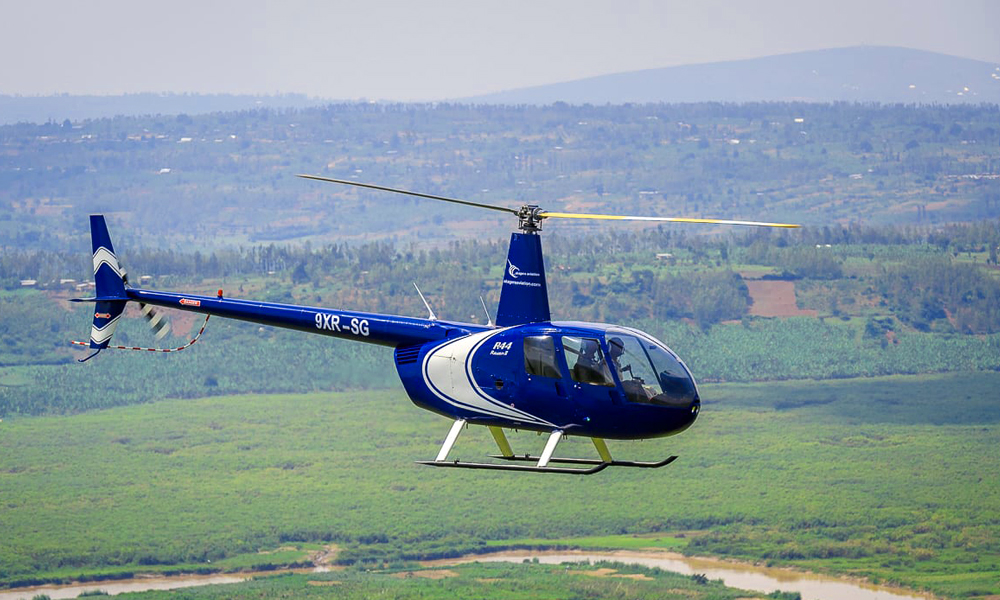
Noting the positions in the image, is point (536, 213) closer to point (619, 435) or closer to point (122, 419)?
point (619, 435)

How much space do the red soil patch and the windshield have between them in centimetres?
16071

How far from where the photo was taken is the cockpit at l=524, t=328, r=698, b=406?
2602 centimetres

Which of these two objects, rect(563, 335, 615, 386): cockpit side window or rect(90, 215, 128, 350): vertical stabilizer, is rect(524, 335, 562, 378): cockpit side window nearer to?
rect(563, 335, 615, 386): cockpit side window

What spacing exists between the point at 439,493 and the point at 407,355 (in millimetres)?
92525

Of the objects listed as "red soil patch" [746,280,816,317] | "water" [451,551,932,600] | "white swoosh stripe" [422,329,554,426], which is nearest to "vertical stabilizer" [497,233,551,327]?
"white swoosh stripe" [422,329,554,426]

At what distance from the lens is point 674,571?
109938 mm

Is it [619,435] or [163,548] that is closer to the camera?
[619,435]

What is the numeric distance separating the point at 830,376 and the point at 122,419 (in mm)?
69722

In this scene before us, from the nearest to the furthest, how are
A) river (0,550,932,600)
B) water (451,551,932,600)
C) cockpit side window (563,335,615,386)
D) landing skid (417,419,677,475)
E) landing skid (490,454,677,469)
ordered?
landing skid (417,419,677,475)
landing skid (490,454,677,469)
cockpit side window (563,335,615,386)
river (0,550,932,600)
water (451,551,932,600)

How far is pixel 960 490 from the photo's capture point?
122250mm

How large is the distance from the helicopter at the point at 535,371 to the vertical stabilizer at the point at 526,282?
16 millimetres

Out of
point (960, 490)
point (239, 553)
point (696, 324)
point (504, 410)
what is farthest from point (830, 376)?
point (504, 410)

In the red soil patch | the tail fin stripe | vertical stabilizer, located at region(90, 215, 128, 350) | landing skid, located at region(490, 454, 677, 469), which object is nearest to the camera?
landing skid, located at region(490, 454, 677, 469)

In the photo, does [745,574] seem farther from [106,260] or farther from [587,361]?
[587,361]
